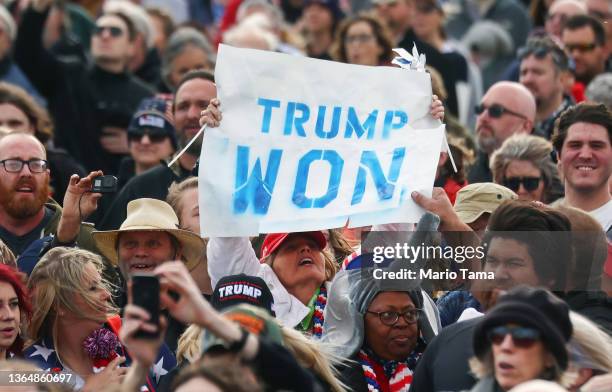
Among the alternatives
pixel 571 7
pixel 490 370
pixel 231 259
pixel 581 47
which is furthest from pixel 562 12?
pixel 490 370

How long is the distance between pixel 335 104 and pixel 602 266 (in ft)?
5.71

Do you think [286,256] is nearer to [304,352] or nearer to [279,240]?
[279,240]

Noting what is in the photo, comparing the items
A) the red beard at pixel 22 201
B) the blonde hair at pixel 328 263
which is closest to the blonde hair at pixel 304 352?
the blonde hair at pixel 328 263

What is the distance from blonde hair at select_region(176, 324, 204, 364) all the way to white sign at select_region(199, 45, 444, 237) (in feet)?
2.53

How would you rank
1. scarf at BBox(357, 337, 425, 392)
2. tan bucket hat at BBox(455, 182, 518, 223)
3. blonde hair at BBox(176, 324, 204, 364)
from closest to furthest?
blonde hair at BBox(176, 324, 204, 364), scarf at BBox(357, 337, 425, 392), tan bucket hat at BBox(455, 182, 518, 223)

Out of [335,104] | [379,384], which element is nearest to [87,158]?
[335,104]

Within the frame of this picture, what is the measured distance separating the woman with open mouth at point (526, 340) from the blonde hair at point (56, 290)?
246 centimetres

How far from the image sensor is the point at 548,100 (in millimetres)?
12195

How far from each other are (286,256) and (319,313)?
1.12 feet

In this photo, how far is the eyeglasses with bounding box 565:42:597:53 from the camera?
1345cm

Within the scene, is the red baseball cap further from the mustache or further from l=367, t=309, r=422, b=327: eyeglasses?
the mustache

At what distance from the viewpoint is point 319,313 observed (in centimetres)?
830

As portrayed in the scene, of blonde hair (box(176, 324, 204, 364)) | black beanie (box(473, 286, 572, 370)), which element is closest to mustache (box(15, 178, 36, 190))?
blonde hair (box(176, 324, 204, 364))

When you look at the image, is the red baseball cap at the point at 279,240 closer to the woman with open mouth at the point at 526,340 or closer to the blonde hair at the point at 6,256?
the blonde hair at the point at 6,256
